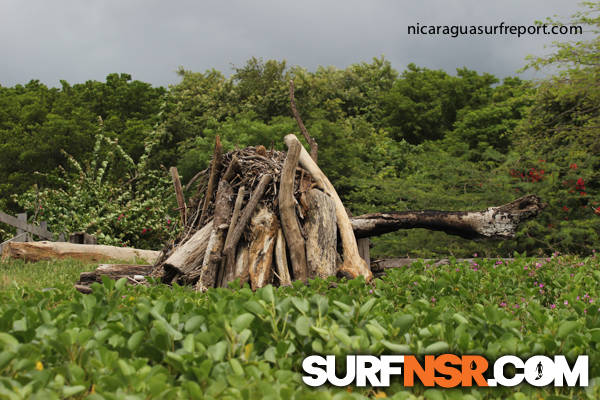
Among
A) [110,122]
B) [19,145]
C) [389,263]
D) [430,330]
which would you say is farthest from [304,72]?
[430,330]

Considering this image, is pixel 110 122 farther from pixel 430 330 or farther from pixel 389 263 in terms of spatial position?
pixel 430 330

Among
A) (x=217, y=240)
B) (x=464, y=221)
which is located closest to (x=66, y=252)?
(x=217, y=240)

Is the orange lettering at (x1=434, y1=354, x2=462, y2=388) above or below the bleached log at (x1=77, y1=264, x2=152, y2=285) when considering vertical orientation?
above

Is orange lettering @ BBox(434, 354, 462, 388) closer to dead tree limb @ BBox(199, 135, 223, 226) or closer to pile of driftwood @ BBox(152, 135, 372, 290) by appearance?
pile of driftwood @ BBox(152, 135, 372, 290)

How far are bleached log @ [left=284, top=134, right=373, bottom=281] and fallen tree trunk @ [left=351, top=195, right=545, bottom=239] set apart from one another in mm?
431

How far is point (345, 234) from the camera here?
6.83 meters

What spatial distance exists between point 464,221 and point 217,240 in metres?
3.43

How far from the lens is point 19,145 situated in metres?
23.3

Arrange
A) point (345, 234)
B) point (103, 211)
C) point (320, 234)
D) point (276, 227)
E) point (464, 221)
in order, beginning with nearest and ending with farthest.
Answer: point (276, 227)
point (320, 234)
point (345, 234)
point (464, 221)
point (103, 211)

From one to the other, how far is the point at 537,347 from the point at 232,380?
1.20m

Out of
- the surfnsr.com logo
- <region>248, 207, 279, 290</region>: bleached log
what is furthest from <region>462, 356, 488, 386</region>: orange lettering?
<region>248, 207, 279, 290</region>: bleached log

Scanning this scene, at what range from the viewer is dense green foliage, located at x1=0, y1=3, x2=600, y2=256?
1334cm

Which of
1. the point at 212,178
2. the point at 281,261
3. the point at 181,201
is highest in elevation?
the point at 212,178

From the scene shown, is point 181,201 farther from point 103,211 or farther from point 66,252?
point 103,211
